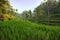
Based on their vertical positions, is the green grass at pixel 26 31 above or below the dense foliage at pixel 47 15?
below

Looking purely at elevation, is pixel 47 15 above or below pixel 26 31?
above

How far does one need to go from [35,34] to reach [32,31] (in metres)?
0.07

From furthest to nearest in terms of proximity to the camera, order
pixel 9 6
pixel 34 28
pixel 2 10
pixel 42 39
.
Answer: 1. pixel 9 6
2. pixel 2 10
3. pixel 34 28
4. pixel 42 39

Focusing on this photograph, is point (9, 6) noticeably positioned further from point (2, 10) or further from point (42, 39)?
point (42, 39)

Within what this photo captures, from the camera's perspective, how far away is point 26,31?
276 cm

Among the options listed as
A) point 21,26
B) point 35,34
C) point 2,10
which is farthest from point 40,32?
point 2,10

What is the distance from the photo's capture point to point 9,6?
4957 millimetres

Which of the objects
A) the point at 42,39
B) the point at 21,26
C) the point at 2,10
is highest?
the point at 2,10

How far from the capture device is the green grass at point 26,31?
2.67 metres

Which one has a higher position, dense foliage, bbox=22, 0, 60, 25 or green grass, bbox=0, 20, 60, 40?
dense foliage, bbox=22, 0, 60, 25

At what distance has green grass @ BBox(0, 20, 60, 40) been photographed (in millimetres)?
2672

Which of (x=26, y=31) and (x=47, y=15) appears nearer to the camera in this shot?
(x=26, y=31)

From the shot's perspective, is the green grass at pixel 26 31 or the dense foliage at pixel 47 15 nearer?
the green grass at pixel 26 31

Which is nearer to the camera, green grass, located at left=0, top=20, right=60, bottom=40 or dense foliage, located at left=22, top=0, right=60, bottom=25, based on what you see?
green grass, located at left=0, top=20, right=60, bottom=40
